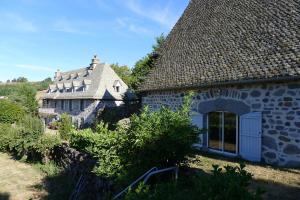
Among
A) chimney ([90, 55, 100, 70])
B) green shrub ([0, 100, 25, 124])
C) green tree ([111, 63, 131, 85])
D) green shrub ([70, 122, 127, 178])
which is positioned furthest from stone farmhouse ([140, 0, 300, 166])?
green tree ([111, 63, 131, 85])

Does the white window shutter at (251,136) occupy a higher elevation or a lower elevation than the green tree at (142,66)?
lower

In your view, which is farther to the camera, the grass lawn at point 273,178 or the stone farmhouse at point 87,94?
the stone farmhouse at point 87,94

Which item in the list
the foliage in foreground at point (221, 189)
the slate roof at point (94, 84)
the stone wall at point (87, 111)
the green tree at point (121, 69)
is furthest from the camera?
the green tree at point (121, 69)

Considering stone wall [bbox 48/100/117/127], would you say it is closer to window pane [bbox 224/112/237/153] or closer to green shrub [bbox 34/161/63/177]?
green shrub [bbox 34/161/63/177]

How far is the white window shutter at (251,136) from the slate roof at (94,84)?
21.7 meters

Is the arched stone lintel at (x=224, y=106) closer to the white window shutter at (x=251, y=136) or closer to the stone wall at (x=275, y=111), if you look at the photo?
the stone wall at (x=275, y=111)

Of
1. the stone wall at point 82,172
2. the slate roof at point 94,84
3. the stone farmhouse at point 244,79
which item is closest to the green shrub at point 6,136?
the stone wall at point 82,172

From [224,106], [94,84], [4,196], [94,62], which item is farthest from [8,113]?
[224,106]

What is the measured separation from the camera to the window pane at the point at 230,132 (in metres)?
11.5

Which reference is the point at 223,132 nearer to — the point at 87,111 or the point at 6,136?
the point at 6,136

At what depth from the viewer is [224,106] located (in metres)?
11.6

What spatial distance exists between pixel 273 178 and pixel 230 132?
12.1 feet

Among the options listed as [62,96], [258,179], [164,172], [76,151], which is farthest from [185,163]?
[62,96]

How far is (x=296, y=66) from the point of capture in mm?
9391
